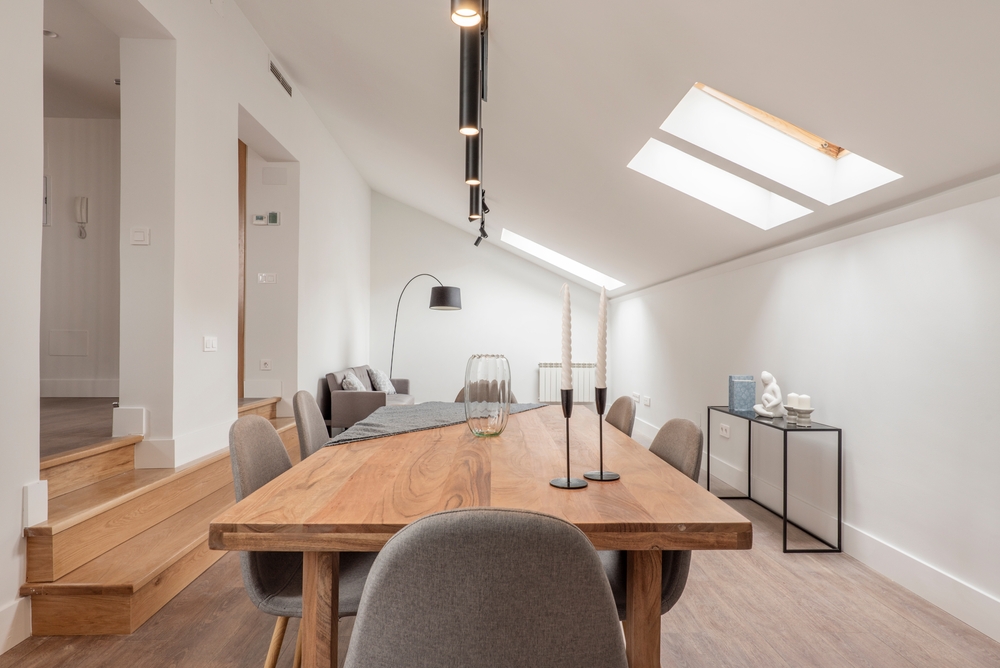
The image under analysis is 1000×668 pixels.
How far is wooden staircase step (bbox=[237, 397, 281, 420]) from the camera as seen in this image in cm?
424

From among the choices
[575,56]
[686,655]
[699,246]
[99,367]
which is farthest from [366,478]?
[99,367]

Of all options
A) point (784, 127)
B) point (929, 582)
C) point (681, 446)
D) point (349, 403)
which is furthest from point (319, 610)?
point (349, 403)

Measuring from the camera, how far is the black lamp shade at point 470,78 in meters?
1.36

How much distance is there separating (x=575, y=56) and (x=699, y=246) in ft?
6.79

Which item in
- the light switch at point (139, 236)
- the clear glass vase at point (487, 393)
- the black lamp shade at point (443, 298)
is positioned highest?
the light switch at point (139, 236)

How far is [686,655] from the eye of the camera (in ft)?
6.48

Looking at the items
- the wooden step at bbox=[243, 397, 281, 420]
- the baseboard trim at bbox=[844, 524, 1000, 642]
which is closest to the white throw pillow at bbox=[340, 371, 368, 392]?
the wooden step at bbox=[243, 397, 281, 420]

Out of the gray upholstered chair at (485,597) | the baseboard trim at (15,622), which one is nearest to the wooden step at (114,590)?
the baseboard trim at (15,622)

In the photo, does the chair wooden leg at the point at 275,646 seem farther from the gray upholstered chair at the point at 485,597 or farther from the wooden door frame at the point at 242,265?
the wooden door frame at the point at 242,265

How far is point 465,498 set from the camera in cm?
124

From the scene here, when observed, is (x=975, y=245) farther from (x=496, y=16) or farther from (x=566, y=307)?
(x=496, y=16)

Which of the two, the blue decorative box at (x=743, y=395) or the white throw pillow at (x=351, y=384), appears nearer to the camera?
the blue decorative box at (x=743, y=395)

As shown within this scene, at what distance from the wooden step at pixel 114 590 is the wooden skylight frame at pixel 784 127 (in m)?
3.23

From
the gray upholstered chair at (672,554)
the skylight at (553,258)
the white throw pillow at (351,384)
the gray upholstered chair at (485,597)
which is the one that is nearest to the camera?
the gray upholstered chair at (485,597)
